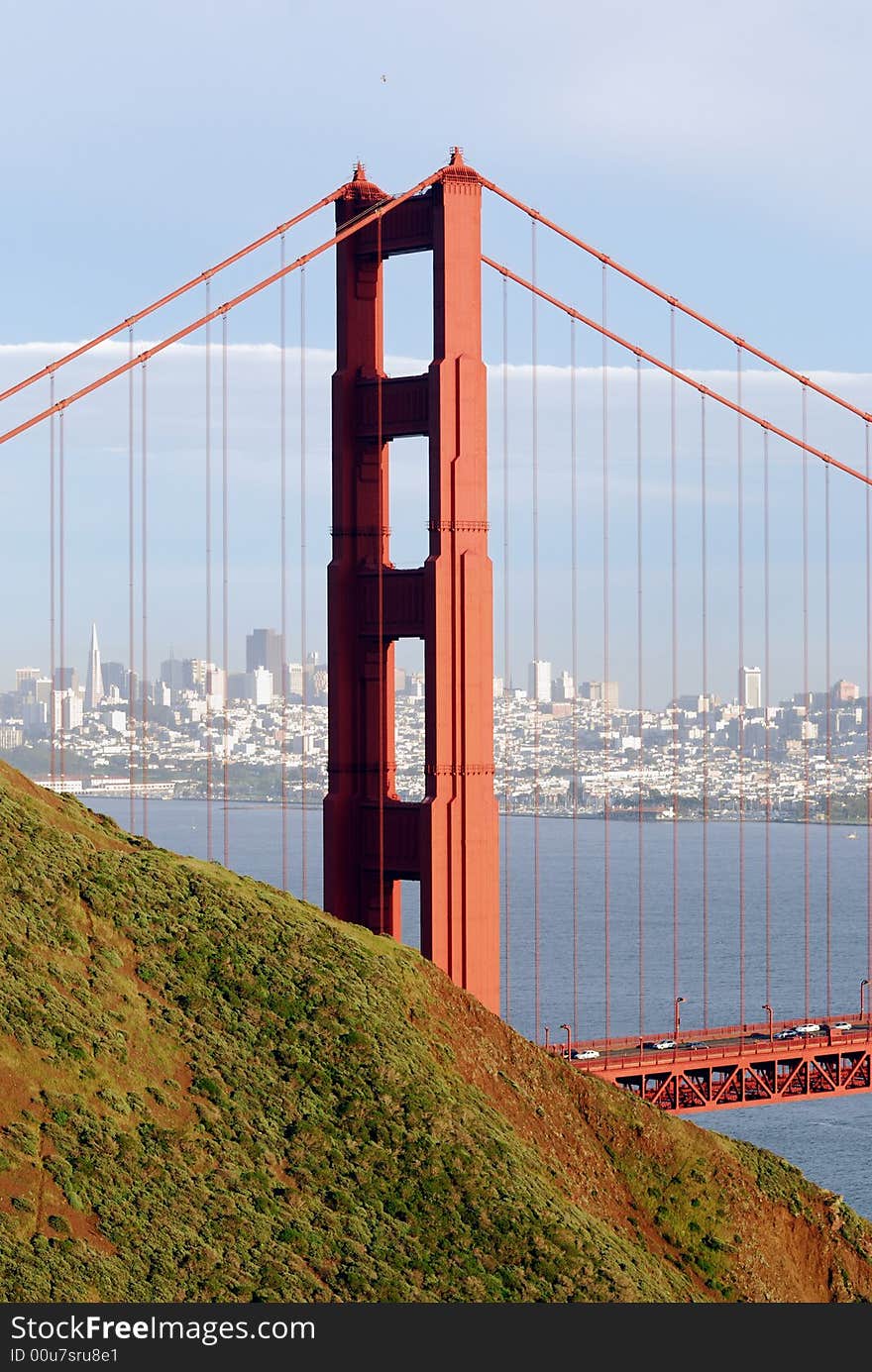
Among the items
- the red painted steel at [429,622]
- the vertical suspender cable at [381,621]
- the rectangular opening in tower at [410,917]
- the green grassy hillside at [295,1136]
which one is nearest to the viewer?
the green grassy hillside at [295,1136]

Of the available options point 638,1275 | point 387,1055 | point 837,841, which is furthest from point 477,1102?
point 837,841

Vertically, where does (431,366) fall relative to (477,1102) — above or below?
above

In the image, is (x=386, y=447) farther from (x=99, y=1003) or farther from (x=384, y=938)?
(x=99, y=1003)

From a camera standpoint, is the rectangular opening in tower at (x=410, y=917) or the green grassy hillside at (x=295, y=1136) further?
the rectangular opening in tower at (x=410, y=917)

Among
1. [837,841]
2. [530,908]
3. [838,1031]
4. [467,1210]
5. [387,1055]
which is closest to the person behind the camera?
[467,1210]

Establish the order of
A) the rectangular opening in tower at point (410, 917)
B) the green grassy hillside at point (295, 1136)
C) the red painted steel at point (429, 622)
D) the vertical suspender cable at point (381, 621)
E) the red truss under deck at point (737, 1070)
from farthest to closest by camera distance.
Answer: the rectangular opening in tower at point (410, 917)
the red truss under deck at point (737, 1070)
the vertical suspender cable at point (381, 621)
the red painted steel at point (429, 622)
the green grassy hillside at point (295, 1136)

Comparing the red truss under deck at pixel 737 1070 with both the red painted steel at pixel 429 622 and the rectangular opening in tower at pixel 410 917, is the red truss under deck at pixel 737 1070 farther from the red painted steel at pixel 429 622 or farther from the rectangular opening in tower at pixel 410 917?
the rectangular opening in tower at pixel 410 917

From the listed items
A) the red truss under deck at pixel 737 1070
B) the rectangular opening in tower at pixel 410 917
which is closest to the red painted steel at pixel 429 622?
the red truss under deck at pixel 737 1070
